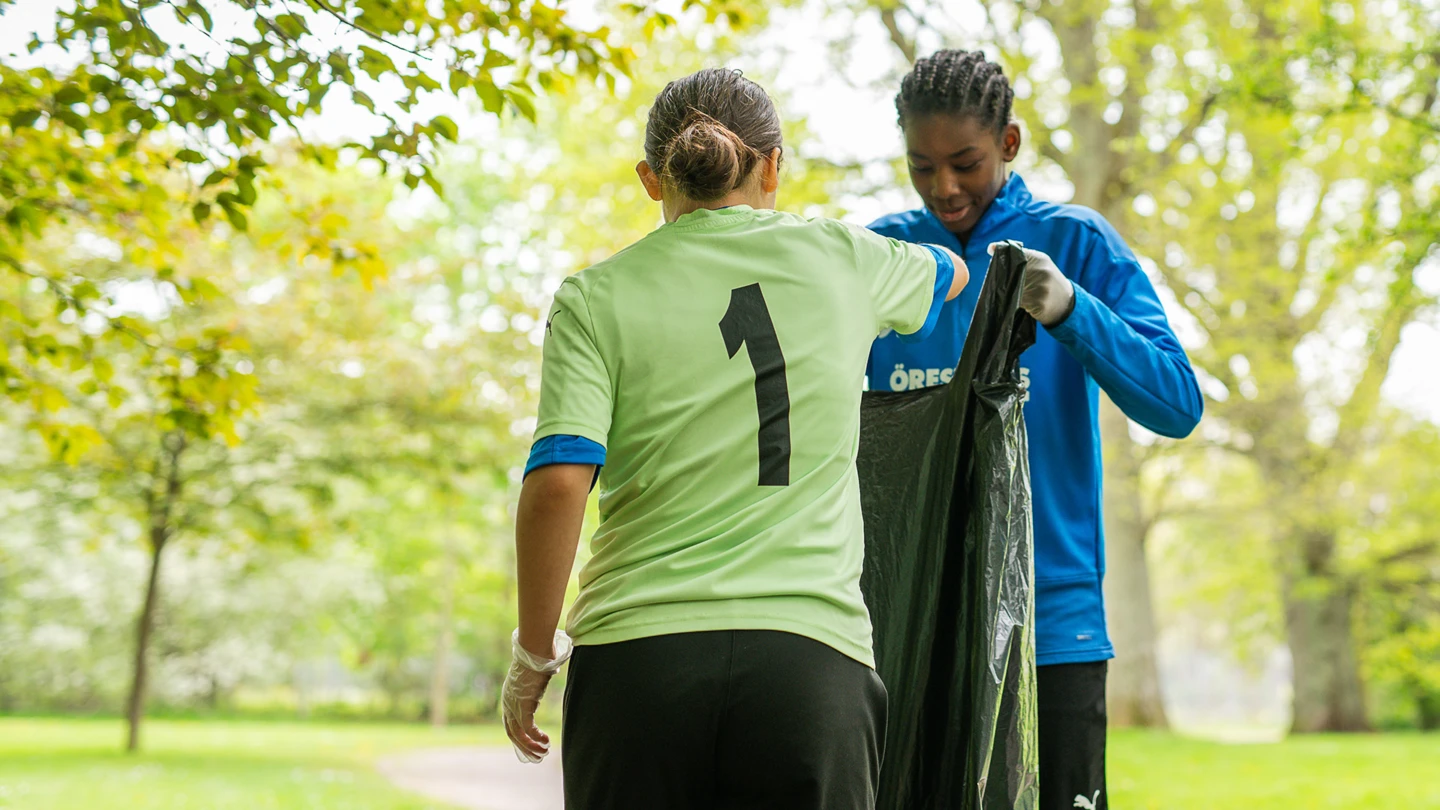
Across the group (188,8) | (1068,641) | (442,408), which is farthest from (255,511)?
(1068,641)

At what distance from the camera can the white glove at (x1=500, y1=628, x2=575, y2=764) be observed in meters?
1.72

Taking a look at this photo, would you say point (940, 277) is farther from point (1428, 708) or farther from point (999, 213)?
point (1428, 708)

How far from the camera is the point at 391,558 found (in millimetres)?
27750

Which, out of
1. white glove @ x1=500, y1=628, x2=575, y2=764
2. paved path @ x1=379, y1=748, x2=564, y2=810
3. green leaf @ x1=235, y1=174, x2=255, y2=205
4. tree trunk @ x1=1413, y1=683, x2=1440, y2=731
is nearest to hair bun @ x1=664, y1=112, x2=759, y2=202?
white glove @ x1=500, y1=628, x2=575, y2=764

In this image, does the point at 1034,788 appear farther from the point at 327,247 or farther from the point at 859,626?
the point at 327,247

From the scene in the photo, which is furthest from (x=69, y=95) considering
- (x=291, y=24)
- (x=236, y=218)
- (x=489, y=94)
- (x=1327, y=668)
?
(x=1327, y=668)

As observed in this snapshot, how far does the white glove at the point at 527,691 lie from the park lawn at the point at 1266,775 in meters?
7.64

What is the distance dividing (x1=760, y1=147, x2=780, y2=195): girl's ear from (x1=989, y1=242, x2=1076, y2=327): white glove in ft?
1.65

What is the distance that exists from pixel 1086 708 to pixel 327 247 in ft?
10.7

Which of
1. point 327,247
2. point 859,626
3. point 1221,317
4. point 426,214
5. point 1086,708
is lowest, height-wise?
point 1086,708

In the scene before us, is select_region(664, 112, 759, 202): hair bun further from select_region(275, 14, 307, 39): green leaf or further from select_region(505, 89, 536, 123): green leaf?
select_region(275, 14, 307, 39): green leaf

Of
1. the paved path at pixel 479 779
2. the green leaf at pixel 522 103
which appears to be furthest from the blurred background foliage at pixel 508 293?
the paved path at pixel 479 779

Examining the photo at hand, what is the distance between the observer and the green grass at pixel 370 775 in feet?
29.8

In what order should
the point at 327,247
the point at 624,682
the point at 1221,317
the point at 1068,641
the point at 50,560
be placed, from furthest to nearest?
the point at 50,560
the point at 1221,317
the point at 327,247
the point at 1068,641
the point at 624,682
